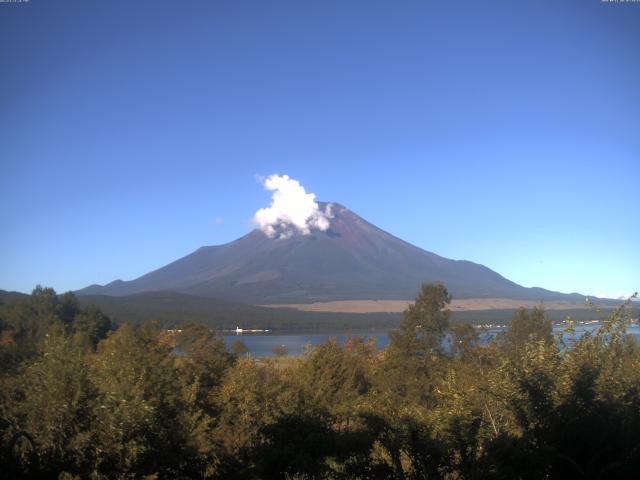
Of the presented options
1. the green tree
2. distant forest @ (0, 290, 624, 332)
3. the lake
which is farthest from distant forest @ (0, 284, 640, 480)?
distant forest @ (0, 290, 624, 332)

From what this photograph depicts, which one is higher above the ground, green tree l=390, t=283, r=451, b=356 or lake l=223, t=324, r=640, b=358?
green tree l=390, t=283, r=451, b=356

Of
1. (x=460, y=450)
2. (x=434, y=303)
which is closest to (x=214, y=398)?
(x=460, y=450)

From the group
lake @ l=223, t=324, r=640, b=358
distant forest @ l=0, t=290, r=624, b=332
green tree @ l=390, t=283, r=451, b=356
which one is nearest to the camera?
green tree @ l=390, t=283, r=451, b=356

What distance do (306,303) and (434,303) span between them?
163 metres

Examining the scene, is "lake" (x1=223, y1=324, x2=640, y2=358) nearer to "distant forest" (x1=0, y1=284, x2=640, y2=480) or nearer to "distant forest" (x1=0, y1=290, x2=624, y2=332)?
"distant forest" (x1=0, y1=290, x2=624, y2=332)

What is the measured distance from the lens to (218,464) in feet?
37.0

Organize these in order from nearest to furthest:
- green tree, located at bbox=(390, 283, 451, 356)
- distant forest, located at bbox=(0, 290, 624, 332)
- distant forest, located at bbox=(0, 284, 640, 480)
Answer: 1. distant forest, located at bbox=(0, 284, 640, 480)
2. green tree, located at bbox=(390, 283, 451, 356)
3. distant forest, located at bbox=(0, 290, 624, 332)

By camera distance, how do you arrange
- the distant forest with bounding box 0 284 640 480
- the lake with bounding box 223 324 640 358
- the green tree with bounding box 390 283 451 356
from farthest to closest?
the lake with bounding box 223 324 640 358 < the green tree with bounding box 390 283 451 356 < the distant forest with bounding box 0 284 640 480

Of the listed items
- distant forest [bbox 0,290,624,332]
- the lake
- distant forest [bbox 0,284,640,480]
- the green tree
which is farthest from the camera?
distant forest [bbox 0,290,624,332]

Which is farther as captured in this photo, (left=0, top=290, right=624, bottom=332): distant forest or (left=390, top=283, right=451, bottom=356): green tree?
(left=0, top=290, right=624, bottom=332): distant forest

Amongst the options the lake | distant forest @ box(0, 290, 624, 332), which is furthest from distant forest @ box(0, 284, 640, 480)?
distant forest @ box(0, 290, 624, 332)

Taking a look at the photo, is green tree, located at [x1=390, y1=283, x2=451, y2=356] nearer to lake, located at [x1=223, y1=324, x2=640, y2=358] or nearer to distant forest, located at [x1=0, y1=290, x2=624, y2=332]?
lake, located at [x1=223, y1=324, x2=640, y2=358]

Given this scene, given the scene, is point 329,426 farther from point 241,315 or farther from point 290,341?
point 241,315

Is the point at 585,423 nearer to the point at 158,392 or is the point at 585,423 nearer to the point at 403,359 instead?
the point at 158,392
